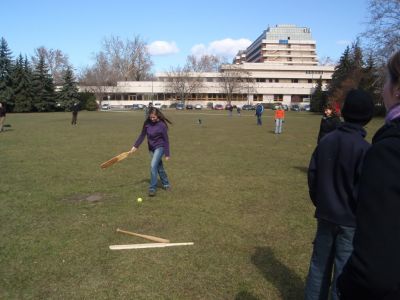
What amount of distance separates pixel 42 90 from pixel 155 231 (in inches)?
2529

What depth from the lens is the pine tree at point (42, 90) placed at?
6406 centimetres

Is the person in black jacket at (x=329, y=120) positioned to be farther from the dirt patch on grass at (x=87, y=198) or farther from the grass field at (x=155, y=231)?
the dirt patch on grass at (x=87, y=198)

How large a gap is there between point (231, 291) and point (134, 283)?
1.13m

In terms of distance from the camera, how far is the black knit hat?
329 centimetres

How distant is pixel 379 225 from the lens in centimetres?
155

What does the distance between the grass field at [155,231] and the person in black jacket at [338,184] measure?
1.14m

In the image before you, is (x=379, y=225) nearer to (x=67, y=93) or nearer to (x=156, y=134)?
(x=156, y=134)

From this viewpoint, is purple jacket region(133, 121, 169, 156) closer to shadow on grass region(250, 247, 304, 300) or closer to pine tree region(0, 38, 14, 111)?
shadow on grass region(250, 247, 304, 300)

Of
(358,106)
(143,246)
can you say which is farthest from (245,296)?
(358,106)

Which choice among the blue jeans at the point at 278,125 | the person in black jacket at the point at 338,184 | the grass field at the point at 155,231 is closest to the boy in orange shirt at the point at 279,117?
the blue jeans at the point at 278,125

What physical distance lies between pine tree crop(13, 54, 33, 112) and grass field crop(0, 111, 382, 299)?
177 feet

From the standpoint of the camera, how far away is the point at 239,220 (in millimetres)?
7070

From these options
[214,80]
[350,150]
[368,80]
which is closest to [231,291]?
[350,150]

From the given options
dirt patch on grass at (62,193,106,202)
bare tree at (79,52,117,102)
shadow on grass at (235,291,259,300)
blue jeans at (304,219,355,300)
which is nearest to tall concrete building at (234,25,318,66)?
bare tree at (79,52,117,102)
